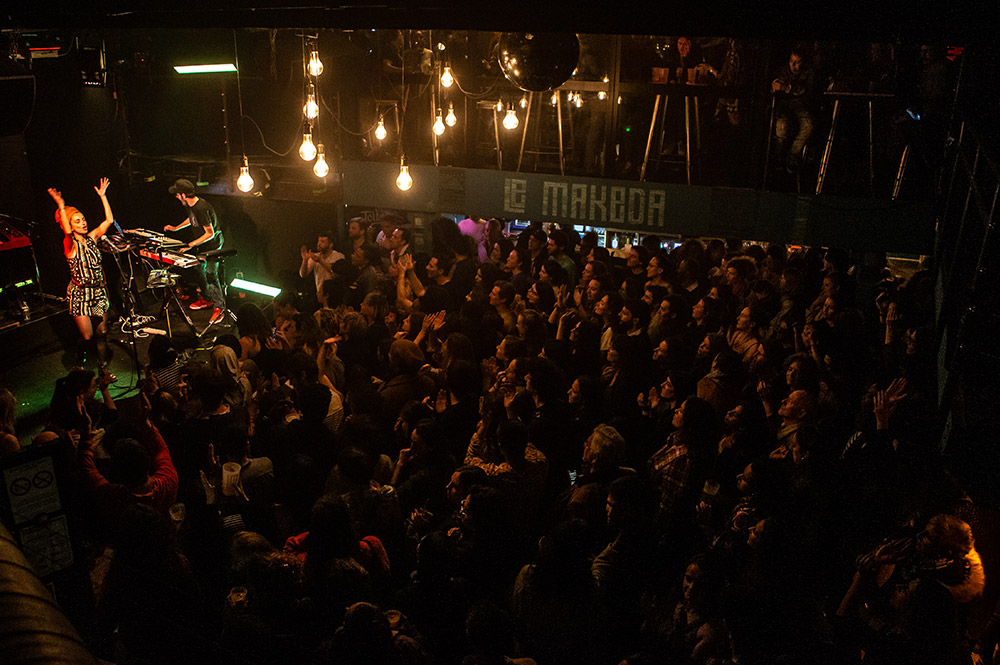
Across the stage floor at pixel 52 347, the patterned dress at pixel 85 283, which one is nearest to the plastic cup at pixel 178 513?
the stage floor at pixel 52 347

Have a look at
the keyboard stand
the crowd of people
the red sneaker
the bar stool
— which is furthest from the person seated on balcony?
the red sneaker

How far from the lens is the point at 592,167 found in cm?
959

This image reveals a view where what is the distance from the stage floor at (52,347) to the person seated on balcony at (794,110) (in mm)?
6941

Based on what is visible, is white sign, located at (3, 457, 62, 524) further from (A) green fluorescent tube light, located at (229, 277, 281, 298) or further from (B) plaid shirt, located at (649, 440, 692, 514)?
(A) green fluorescent tube light, located at (229, 277, 281, 298)

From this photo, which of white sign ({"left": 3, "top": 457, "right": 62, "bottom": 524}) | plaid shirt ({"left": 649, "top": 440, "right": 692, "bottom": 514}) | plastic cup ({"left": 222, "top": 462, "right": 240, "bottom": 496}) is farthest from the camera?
plastic cup ({"left": 222, "top": 462, "right": 240, "bottom": 496})

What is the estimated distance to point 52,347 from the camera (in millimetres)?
8914

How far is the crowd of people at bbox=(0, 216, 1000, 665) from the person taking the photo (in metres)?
3.10

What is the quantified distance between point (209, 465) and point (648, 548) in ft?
9.01

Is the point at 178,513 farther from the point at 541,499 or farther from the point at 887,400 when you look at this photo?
the point at 887,400

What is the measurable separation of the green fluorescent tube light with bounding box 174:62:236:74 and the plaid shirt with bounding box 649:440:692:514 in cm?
917

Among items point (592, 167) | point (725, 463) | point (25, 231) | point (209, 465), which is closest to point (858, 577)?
point (725, 463)

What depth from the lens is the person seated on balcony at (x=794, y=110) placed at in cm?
780

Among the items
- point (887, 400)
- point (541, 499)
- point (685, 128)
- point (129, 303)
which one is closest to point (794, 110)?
point (685, 128)

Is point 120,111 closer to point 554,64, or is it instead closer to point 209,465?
point 209,465
